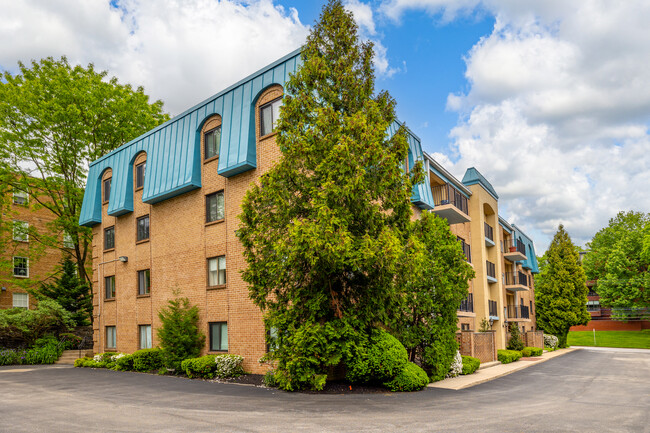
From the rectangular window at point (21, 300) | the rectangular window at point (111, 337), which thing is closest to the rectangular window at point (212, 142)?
the rectangular window at point (111, 337)

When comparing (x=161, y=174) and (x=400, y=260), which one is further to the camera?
(x=161, y=174)

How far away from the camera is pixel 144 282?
1046 inches

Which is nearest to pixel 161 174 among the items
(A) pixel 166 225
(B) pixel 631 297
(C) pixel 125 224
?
(A) pixel 166 225

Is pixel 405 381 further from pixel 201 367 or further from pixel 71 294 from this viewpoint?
pixel 71 294

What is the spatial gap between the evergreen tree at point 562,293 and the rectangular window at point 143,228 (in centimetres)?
3800

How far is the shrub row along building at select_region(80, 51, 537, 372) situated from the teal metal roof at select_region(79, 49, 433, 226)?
56mm

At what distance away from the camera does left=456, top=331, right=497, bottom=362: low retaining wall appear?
84.7 feet

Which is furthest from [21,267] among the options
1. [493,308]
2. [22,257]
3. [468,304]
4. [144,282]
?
[493,308]

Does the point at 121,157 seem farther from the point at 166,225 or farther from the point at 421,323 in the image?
the point at 421,323

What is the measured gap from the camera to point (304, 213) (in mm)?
15078

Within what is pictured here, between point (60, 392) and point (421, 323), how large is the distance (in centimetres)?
1229

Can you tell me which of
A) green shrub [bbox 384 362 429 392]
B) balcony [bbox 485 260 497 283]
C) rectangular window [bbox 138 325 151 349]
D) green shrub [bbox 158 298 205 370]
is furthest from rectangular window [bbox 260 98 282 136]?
balcony [bbox 485 260 497 283]

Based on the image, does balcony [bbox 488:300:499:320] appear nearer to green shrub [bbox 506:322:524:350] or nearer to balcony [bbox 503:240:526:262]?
green shrub [bbox 506:322:524:350]

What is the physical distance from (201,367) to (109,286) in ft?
42.8
